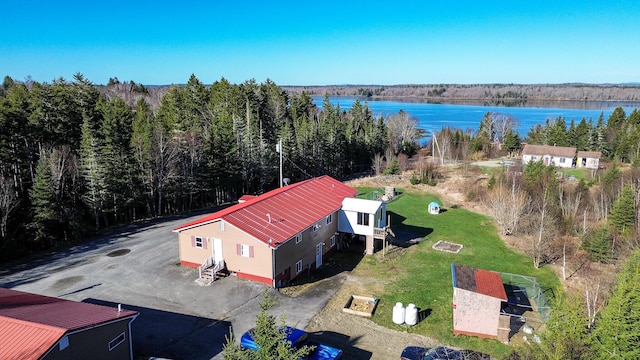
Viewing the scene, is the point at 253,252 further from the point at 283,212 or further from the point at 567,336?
the point at 567,336

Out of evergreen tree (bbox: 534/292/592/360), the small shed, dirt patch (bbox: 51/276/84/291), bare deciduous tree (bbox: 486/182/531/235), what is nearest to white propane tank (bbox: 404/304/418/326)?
evergreen tree (bbox: 534/292/592/360)

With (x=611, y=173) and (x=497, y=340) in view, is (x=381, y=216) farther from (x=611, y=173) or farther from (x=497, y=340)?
(x=611, y=173)

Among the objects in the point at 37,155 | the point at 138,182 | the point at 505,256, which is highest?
the point at 37,155

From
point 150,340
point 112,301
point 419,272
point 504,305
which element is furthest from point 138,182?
point 504,305

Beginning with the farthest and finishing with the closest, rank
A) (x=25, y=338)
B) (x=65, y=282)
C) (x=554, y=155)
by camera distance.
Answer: (x=554, y=155), (x=65, y=282), (x=25, y=338)

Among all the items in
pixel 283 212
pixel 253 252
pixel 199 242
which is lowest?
pixel 253 252

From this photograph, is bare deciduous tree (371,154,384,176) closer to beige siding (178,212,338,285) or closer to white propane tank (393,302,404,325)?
beige siding (178,212,338,285)

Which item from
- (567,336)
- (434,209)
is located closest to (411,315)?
(567,336)
